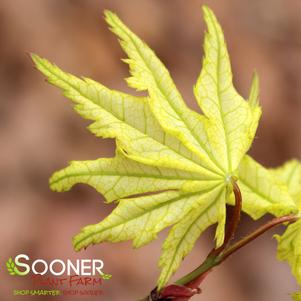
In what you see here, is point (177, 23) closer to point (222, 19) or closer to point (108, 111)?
point (222, 19)

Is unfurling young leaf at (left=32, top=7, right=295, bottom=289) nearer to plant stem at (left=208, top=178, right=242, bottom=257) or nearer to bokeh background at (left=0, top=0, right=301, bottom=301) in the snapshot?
plant stem at (left=208, top=178, right=242, bottom=257)

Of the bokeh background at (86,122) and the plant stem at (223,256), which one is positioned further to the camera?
the bokeh background at (86,122)

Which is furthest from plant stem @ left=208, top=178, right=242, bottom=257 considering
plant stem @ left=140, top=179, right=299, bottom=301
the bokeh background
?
the bokeh background

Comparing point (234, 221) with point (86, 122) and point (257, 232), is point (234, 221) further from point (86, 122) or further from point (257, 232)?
point (86, 122)

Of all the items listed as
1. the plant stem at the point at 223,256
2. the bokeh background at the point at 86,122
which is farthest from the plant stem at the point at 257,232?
the bokeh background at the point at 86,122

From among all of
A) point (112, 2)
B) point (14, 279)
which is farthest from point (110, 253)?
point (112, 2)

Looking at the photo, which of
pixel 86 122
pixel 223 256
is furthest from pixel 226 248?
pixel 86 122

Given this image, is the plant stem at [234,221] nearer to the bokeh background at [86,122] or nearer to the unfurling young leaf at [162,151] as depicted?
the unfurling young leaf at [162,151]
